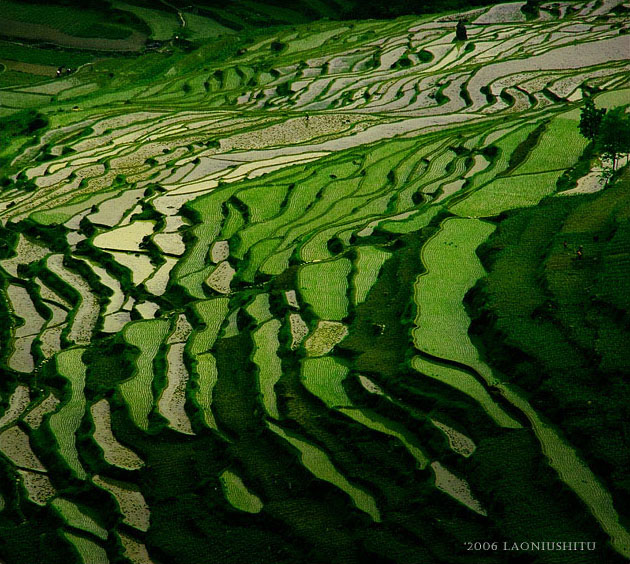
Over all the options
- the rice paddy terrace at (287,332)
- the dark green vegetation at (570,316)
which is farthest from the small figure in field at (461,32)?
the dark green vegetation at (570,316)

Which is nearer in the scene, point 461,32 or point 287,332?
point 287,332

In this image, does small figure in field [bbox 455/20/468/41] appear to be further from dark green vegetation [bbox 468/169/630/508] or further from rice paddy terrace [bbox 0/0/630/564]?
dark green vegetation [bbox 468/169/630/508]

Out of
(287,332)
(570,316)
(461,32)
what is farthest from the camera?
(461,32)

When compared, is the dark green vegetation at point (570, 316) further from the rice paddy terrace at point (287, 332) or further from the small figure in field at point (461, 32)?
the small figure in field at point (461, 32)

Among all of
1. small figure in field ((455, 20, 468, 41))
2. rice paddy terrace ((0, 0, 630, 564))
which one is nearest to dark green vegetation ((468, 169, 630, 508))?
rice paddy terrace ((0, 0, 630, 564))

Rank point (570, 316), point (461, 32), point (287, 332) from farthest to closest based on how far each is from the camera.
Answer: point (461, 32), point (287, 332), point (570, 316)

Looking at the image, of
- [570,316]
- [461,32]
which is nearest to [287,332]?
[570,316]

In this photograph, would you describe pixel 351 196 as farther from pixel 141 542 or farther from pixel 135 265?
pixel 141 542

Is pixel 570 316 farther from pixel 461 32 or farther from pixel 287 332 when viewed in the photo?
pixel 461 32
